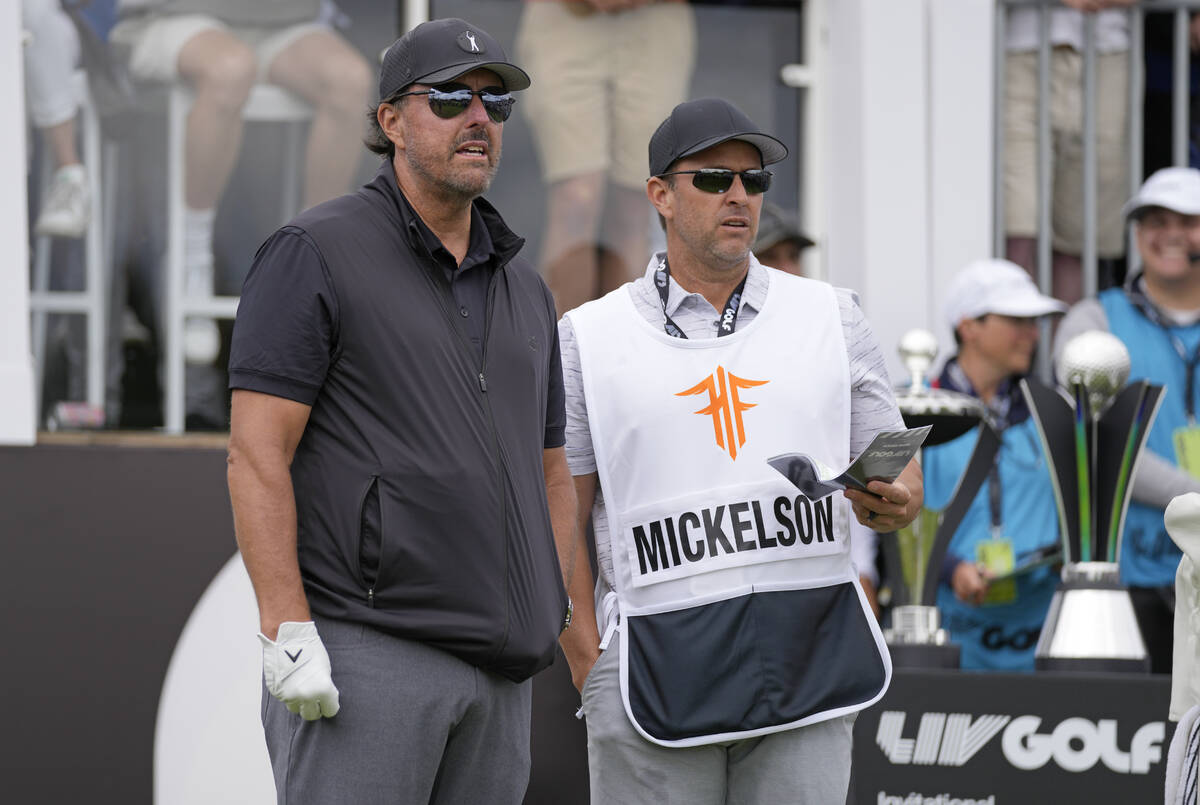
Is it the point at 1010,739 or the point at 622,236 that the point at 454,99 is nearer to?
the point at 1010,739

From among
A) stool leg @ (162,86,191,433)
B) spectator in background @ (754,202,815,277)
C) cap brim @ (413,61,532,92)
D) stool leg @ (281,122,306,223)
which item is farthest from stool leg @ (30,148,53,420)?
cap brim @ (413,61,532,92)

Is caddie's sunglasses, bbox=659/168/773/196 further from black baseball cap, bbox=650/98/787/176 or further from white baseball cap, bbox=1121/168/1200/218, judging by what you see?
white baseball cap, bbox=1121/168/1200/218

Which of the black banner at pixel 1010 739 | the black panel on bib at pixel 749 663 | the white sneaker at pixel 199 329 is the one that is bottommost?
the black banner at pixel 1010 739

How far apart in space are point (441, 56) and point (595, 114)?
3386 mm

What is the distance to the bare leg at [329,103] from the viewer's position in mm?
6020

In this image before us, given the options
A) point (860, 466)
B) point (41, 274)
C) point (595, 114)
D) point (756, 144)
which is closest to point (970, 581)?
point (756, 144)

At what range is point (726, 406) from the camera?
10.6 ft

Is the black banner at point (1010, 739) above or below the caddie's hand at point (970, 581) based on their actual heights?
below

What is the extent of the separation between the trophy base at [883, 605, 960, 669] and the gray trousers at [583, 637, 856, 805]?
1293 mm

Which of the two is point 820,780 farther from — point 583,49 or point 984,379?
point 583,49

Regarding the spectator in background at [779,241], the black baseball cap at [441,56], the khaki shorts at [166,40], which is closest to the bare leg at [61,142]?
the khaki shorts at [166,40]

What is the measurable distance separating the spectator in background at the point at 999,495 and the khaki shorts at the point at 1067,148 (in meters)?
1.09

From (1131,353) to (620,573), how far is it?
271 cm

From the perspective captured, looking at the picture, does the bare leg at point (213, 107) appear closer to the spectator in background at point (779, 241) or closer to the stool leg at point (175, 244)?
the stool leg at point (175, 244)
